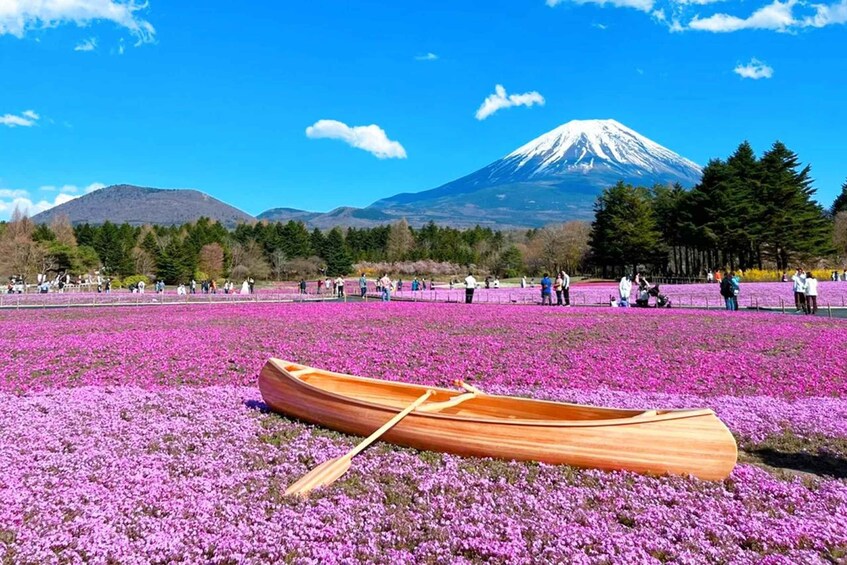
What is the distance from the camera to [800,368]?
38.8ft

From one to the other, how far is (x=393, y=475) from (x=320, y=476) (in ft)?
2.67

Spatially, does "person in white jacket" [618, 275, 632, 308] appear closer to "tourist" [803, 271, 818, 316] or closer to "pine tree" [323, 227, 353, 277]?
"tourist" [803, 271, 818, 316]

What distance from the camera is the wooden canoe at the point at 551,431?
563 centimetres

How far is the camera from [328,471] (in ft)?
19.1

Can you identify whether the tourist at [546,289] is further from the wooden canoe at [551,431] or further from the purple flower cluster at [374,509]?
the purple flower cluster at [374,509]

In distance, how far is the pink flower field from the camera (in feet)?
15.0

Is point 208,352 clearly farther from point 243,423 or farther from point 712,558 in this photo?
point 712,558

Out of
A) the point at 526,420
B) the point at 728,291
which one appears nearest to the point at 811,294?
the point at 728,291

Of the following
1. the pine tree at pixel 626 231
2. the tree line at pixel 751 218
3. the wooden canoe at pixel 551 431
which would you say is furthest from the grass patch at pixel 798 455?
the pine tree at pixel 626 231

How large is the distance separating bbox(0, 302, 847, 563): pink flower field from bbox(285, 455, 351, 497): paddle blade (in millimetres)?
110

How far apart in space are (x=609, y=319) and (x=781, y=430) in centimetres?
1308

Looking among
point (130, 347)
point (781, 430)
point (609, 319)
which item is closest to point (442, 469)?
point (781, 430)

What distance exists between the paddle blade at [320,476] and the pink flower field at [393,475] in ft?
0.36

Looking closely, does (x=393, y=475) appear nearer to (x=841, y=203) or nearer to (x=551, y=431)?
(x=551, y=431)
